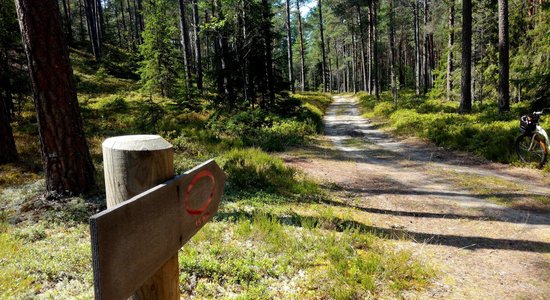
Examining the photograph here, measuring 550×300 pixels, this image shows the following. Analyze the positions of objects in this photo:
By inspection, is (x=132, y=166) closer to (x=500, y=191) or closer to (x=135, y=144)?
(x=135, y=144)

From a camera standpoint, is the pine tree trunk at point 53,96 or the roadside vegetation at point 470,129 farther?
the roadside vegetation at point 470,129

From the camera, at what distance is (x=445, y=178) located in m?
9.03

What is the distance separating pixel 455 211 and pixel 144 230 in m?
6.65

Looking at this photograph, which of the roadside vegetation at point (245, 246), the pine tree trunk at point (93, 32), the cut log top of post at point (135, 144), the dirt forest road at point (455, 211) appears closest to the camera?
the cut log top of post at point (135, 144)

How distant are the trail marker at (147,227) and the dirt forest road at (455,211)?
3.01 m

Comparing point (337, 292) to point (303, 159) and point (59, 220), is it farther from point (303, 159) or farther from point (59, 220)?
point (303, 159)

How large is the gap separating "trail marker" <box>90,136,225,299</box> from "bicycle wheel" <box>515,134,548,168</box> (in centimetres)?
1042

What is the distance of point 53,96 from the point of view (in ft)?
19.7

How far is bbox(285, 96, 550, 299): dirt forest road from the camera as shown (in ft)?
13.7

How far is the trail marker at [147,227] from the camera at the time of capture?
117cm

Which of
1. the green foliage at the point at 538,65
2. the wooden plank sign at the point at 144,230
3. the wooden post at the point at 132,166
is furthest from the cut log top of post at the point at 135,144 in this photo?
the green foliage at the point at 538,65

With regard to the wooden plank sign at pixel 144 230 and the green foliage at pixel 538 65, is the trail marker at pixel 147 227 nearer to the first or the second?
the wooden plank sign at pixel 144 230

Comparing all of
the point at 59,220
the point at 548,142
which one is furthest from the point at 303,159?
the point at 59,220

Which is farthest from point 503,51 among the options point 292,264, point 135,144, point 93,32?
point 93,32
